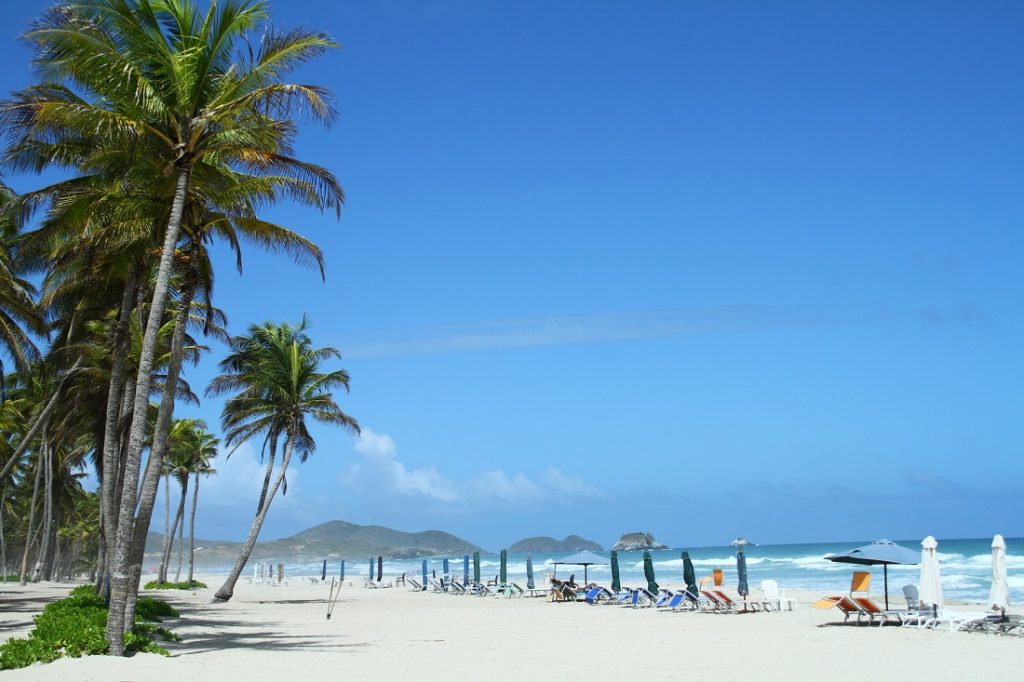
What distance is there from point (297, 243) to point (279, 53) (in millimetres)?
3033

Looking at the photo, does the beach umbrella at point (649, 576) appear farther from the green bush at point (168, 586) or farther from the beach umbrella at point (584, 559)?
the green bush at point (168, 586)

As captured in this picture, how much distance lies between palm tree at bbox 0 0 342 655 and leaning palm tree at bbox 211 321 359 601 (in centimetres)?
1390

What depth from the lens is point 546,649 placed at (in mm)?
12883

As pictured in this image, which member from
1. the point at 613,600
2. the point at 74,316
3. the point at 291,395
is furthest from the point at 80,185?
the point at 613,600

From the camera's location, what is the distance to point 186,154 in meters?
11.6

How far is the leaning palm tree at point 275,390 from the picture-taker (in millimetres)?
26156

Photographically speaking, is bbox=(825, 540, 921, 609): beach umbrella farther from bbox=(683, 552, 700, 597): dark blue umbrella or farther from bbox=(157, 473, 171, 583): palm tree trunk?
bbox=(157, 473, 171, 583): palm tree trunk

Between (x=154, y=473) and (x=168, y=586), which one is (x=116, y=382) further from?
(x=168, y=586)

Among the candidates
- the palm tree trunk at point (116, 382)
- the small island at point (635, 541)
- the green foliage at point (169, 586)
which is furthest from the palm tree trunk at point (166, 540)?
the small island at point (635, 541)

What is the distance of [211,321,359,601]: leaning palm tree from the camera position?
26156mm

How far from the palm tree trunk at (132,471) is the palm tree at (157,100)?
0.04 feet

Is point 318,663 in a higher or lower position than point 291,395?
lower

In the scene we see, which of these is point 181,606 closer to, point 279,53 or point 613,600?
point 613,600

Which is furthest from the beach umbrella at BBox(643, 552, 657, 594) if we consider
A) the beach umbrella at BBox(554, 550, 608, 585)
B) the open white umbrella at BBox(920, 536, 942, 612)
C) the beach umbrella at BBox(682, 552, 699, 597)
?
the open white umbrella at BBox(920, 536, 942, 612)
